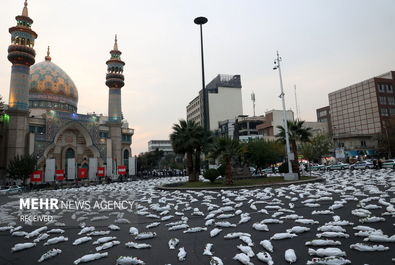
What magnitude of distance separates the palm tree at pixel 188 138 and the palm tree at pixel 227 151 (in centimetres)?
519

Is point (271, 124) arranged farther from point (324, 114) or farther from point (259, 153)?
point (259, 153)

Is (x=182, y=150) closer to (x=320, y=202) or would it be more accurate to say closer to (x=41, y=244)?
(x=320, y=202)

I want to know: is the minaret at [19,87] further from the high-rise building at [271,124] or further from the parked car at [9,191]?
the high-rise building at [271,124]

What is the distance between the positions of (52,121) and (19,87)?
872cm

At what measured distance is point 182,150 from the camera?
29047 millimetres

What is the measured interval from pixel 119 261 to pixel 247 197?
35.3ft

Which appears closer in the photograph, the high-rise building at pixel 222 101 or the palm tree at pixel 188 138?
the palm tree at pixel 188 138

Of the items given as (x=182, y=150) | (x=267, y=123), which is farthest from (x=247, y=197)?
(x=267, y=123)

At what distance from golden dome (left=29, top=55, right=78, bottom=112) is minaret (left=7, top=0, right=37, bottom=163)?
1273cm

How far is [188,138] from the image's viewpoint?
2870 centimetres

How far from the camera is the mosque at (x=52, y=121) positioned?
44.0 m

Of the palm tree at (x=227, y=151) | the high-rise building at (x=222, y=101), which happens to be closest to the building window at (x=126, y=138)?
the high-rise building at (x=222, y=101)

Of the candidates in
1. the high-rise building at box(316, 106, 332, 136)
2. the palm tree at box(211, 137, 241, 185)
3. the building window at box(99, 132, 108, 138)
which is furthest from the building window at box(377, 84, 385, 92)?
the building window at box(99, 132, 108, 138)

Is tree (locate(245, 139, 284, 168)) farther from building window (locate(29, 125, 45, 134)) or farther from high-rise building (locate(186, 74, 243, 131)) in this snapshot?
high-rise building (locate(186, 74, 243, 131))
